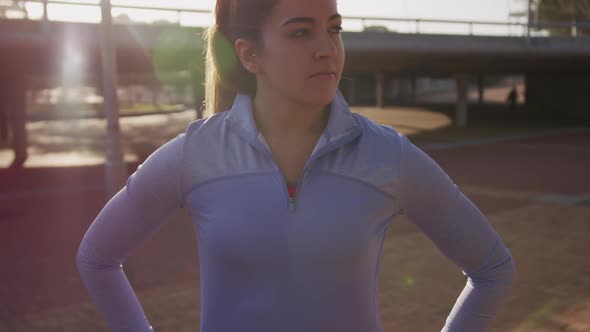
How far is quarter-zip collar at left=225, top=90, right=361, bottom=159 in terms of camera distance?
1.59 metres

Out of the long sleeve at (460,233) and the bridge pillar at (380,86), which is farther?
the bridge pillar at (380,86)

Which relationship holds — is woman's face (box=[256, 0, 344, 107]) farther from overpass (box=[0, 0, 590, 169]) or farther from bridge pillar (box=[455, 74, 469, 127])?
bridge pillar (box=[455, 74, 469, 127])

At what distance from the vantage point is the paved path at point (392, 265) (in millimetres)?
5801

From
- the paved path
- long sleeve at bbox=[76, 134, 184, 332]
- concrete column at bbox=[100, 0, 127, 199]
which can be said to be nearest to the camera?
long sleeve at bbox=[76, 134, 184, 332]

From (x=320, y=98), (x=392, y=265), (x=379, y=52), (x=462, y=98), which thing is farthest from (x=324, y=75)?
(x=462, y=98)

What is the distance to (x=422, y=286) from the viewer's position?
6.65 meters

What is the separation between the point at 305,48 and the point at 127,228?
27.5 inches

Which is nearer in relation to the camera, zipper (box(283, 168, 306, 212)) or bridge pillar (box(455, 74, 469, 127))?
zipper (box(283, 168, 306, 212))

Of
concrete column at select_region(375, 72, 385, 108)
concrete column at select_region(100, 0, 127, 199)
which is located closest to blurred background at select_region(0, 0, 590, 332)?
concrete column at select_region(100, 0, 127, 199)

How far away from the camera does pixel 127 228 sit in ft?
5.52

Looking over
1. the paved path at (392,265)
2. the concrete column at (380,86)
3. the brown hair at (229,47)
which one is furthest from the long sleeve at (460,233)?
the concrete column at (380,86)

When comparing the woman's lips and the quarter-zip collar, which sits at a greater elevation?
the woman's lips

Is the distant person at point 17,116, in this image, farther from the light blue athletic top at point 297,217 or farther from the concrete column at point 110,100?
the light blue athletic top at point 297,217

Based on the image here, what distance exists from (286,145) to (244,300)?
43cm
